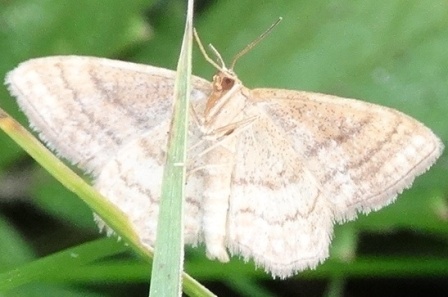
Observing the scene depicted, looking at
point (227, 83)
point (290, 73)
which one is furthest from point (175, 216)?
point (290, 73)

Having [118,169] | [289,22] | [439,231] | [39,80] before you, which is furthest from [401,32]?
[39,80]

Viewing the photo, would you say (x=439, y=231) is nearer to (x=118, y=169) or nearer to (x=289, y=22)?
(x=289, y=22)

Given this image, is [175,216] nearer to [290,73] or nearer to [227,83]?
[227,83]

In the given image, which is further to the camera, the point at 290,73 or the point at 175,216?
the point at 290,73

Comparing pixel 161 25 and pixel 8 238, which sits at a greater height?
pixel 161 25

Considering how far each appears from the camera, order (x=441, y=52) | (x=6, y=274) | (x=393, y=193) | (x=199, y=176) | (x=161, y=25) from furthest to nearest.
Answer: (x=161, y=25) → (x=441, y=52) → (x=199, y=176) → (x=393, y=193) → (x=6, y=274)


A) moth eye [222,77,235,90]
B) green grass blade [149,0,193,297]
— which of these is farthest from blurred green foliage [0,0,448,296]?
green grass blade [149,0,193,297]

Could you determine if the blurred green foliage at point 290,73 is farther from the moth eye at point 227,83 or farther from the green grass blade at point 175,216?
the green grass blade at point 175,216

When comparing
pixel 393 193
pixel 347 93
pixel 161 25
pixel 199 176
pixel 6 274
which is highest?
pixel 161 25
